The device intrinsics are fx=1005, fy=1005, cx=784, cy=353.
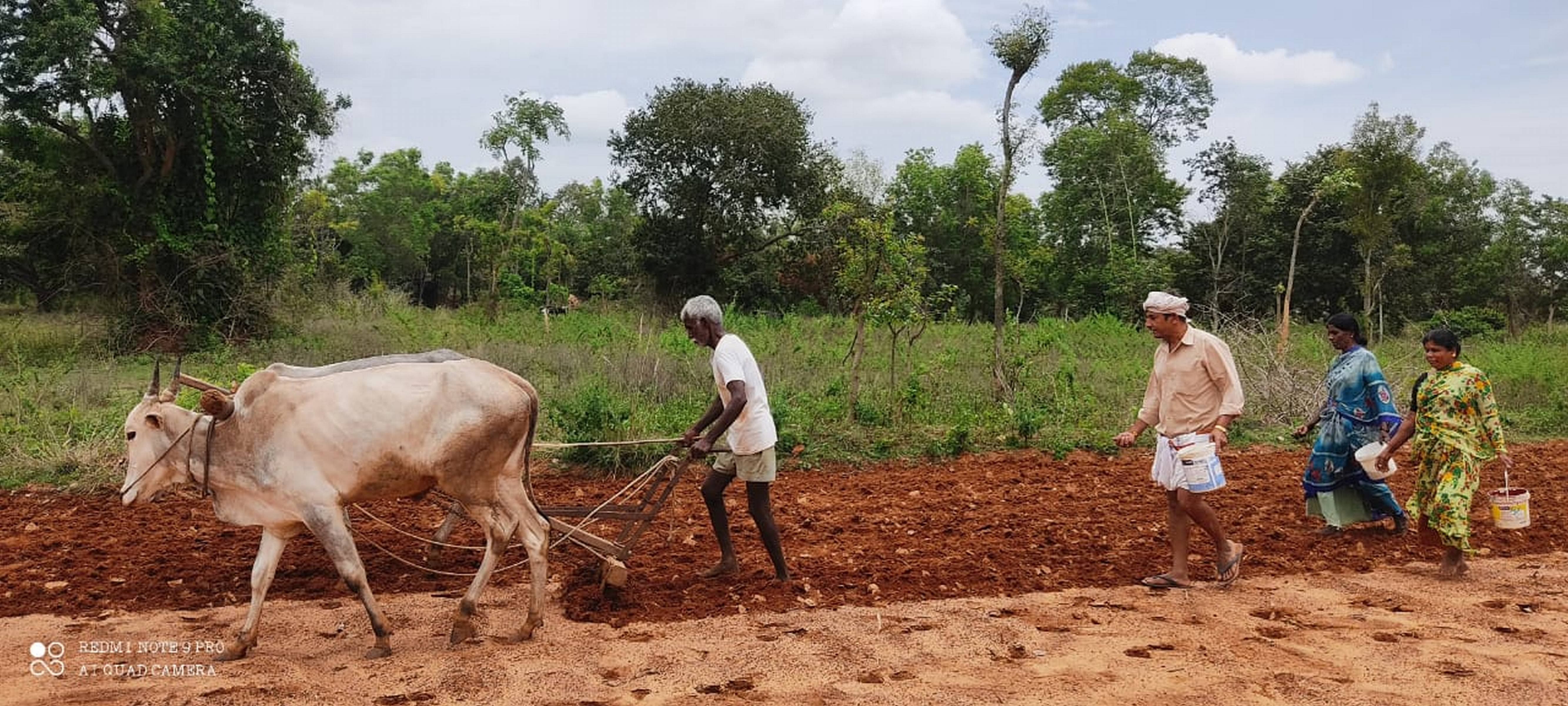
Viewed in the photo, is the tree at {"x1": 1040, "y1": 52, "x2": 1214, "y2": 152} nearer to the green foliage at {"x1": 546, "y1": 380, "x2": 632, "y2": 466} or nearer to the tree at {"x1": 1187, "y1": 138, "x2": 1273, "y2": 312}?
the tree at {"x1": 1187, "y1": 138, "x2": 1273, "y2": 312}

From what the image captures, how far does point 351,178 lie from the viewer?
40.0m

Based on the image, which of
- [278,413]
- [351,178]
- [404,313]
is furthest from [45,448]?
[351,178]

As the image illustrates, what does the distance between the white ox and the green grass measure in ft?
13.1

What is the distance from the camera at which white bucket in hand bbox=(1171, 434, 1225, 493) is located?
540cm

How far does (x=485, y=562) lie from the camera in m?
4.81

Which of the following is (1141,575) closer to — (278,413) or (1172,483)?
(1172,483)

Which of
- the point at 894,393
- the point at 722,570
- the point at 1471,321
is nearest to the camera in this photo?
the point at 722,570

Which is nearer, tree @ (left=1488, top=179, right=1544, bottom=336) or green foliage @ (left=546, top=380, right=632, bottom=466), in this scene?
green foliage @ (left=546, top=380, right=632, bottom=466)

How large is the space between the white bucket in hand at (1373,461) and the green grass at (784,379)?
3873 millimetres

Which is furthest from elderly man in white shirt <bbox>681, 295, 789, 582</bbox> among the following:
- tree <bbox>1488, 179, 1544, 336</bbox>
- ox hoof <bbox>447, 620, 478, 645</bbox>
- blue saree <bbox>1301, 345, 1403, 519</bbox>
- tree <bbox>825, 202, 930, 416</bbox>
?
tree <bbox>1488, 179, 1544, 336</bbox>

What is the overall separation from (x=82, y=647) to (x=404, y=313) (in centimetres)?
1415

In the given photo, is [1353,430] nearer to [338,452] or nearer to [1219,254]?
[338,452]

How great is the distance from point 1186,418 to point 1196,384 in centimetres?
19

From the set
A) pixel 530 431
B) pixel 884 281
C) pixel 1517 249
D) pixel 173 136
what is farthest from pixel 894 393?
pixel 1517 249
